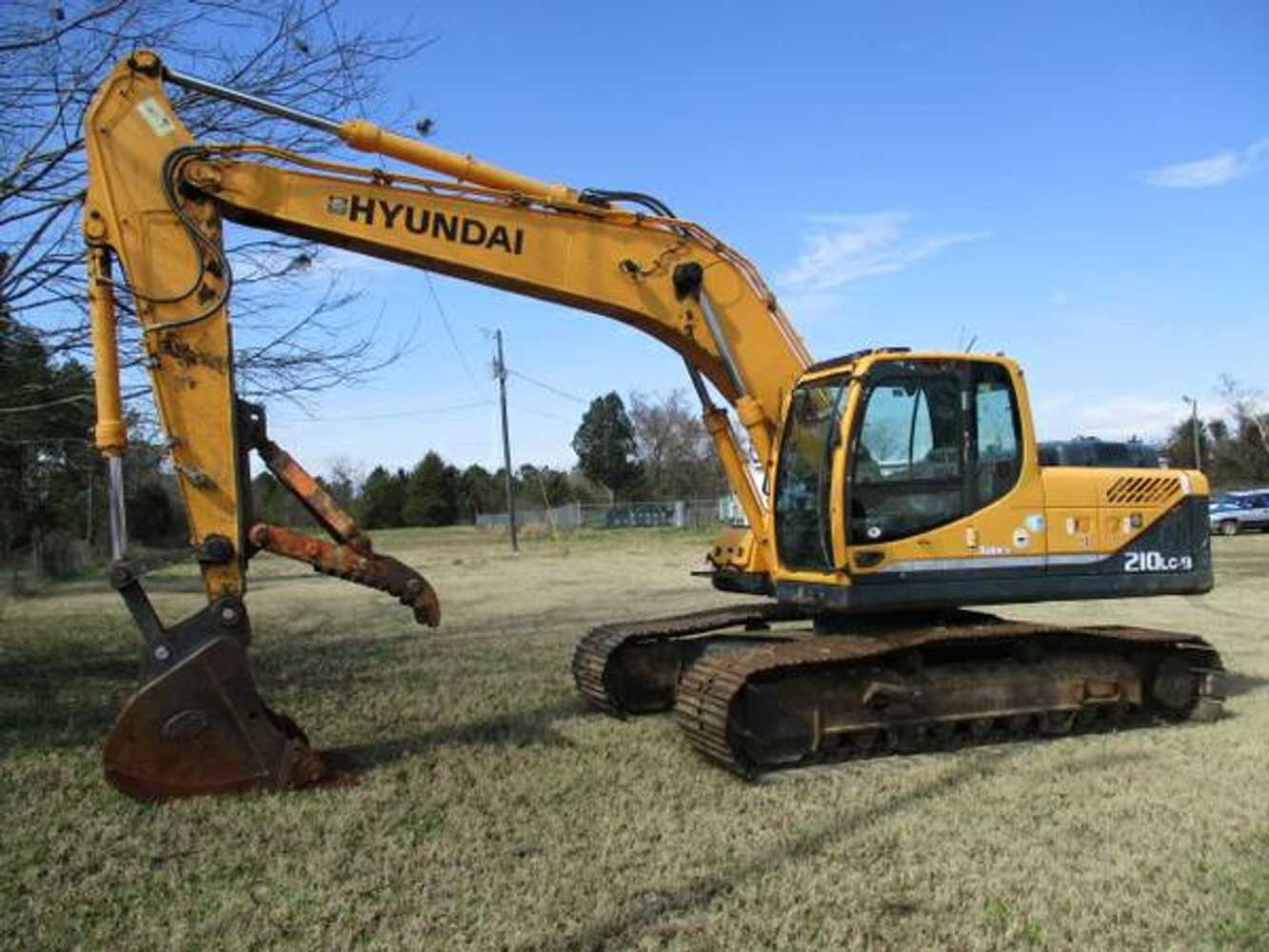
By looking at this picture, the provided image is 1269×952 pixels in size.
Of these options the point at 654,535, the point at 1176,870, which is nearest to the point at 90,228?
the point at 1176,870

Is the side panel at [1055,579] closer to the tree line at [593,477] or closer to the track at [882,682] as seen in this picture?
the track at [882,682]

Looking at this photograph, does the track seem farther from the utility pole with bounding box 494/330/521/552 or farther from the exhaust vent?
the utility pole with bounding box 494/330/521/552

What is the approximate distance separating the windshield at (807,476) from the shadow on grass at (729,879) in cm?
156

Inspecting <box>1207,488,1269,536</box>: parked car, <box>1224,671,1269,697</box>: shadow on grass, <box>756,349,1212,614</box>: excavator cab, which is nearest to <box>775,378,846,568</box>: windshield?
<box>756,349,1212,614</box>: excavator cab

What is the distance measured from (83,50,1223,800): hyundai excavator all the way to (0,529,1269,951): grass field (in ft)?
1.34

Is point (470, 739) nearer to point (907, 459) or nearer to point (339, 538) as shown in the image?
point (339, 538)

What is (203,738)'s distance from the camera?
641cm

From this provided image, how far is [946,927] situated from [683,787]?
7.63ft

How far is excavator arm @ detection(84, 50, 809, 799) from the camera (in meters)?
6.44

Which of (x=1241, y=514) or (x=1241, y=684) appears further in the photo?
(x=1241, y=514)

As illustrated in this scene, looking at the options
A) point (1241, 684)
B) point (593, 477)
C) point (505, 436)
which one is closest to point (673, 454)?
point (593, 477)

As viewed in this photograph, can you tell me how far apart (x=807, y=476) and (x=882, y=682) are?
1.42m

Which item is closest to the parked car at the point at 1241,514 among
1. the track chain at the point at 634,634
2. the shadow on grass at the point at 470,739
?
the track chain at the point at 634,634

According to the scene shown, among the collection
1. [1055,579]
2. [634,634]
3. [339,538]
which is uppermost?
[339,538]
